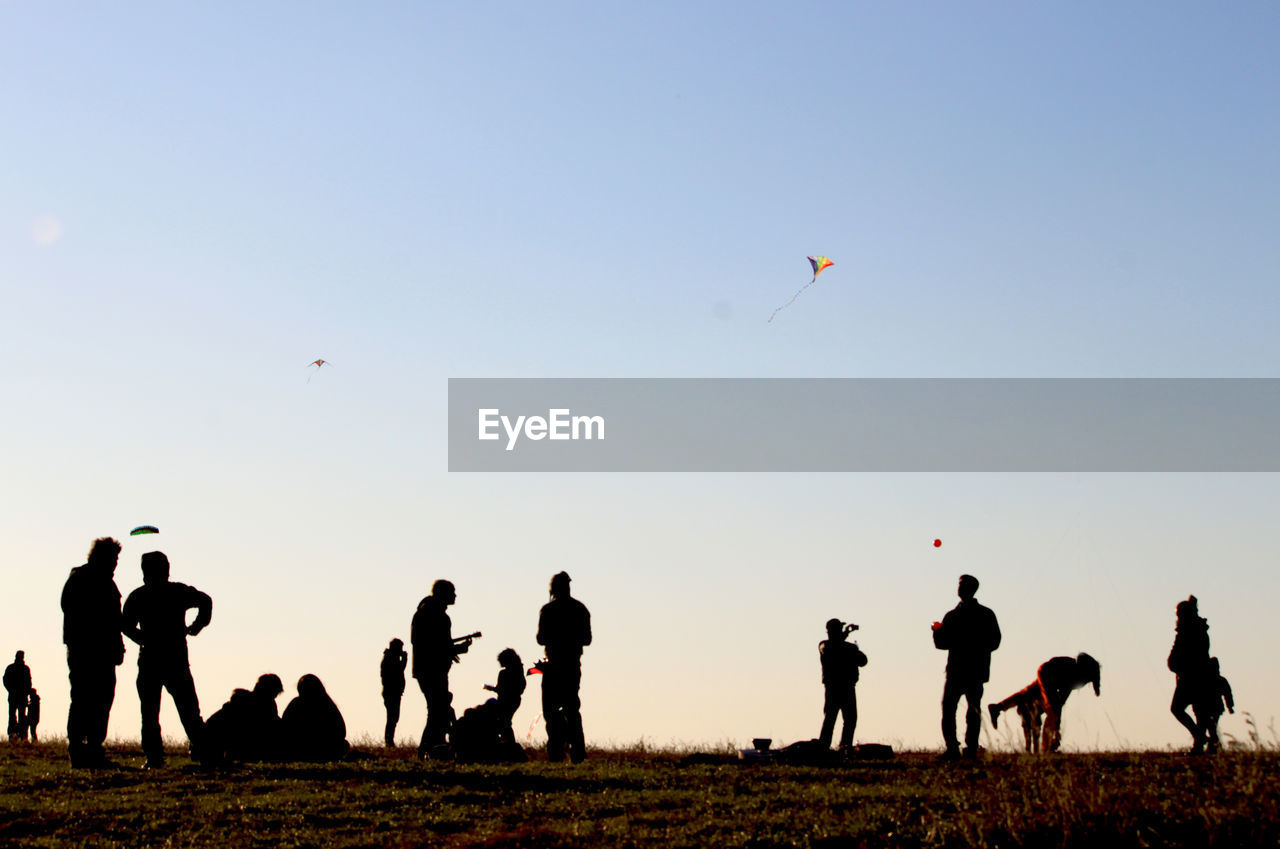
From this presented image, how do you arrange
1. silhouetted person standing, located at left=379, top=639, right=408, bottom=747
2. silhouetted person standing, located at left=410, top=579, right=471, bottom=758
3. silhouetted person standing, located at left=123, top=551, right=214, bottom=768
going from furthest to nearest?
silhouetted person standing, located at left=379, top=639, right=408, bottom=747 → silhouetted person standing, located at left=410, top=579, right=471, bottom=758 → silhouetted person standing, located at left=123, top=551, right=214, bottom=768

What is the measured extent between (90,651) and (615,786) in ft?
20.8

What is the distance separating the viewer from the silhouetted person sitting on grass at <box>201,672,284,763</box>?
1766 cm

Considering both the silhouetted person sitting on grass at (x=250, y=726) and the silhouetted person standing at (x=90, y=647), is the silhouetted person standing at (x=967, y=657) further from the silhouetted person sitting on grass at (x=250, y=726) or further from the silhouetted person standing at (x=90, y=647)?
the silhouetted person standing at (x=90, y=647)

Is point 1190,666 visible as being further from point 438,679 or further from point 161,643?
point 161,643

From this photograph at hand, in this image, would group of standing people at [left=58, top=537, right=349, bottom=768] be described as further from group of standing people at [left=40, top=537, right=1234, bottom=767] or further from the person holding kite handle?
the person holding kite handle

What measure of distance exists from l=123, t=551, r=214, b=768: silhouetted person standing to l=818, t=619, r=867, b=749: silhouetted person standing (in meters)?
7.51

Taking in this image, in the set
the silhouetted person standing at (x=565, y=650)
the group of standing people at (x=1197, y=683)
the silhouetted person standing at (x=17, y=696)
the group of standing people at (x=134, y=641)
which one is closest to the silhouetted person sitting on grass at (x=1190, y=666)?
the group of standing people at (x=1197, y=683)

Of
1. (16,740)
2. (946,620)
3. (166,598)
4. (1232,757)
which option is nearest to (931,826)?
(1232,757)

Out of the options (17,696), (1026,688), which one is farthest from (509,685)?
(17,696)

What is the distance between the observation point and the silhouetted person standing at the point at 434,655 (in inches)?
758

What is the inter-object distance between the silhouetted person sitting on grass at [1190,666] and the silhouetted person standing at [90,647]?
12927mm

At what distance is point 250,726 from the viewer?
17.8 meters

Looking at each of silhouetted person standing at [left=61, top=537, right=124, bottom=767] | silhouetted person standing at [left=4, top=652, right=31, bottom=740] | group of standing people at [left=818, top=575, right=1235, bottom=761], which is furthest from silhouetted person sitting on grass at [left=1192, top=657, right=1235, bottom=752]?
silhouetted person standing at [left=4, top=652, right=31, bottom=740]

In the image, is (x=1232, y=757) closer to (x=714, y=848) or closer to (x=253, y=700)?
(x=714, y=848)
